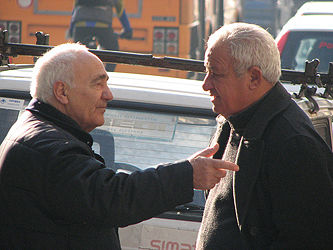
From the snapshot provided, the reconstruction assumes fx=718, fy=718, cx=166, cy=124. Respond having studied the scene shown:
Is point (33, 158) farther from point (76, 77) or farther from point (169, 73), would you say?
point (169, 73)

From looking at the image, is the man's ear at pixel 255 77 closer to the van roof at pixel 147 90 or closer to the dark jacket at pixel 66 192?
the dark jacket at pixel 66 192

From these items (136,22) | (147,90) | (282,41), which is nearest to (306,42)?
(282,41)

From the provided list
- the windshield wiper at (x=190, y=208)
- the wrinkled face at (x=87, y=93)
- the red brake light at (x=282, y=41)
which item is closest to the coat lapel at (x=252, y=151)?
the wrinkled face at (x=87, y=93)

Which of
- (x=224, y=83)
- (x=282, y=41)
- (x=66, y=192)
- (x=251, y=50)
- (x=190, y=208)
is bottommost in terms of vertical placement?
(x=190, y=208)

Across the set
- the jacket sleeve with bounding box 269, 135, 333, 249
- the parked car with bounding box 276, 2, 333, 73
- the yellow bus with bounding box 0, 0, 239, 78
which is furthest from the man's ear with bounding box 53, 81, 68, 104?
the yellow bus with bounding box 0, 0, 239, 78

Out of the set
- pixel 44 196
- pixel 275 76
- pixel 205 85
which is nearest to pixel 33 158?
pixel 44 196

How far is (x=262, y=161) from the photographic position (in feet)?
8.70

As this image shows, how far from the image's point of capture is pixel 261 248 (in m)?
2.67

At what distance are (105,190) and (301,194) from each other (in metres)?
0.69

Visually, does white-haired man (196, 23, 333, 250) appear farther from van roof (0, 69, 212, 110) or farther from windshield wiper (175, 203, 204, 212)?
van roof (0, 69, 212, 110)

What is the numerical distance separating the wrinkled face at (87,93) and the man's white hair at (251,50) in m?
0.49

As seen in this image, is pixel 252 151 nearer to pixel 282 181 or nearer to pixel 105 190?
pixel 282 181

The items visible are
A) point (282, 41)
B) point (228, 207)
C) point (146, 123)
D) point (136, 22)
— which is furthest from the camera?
point (136, 22)

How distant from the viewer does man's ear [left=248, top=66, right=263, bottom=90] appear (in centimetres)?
273
